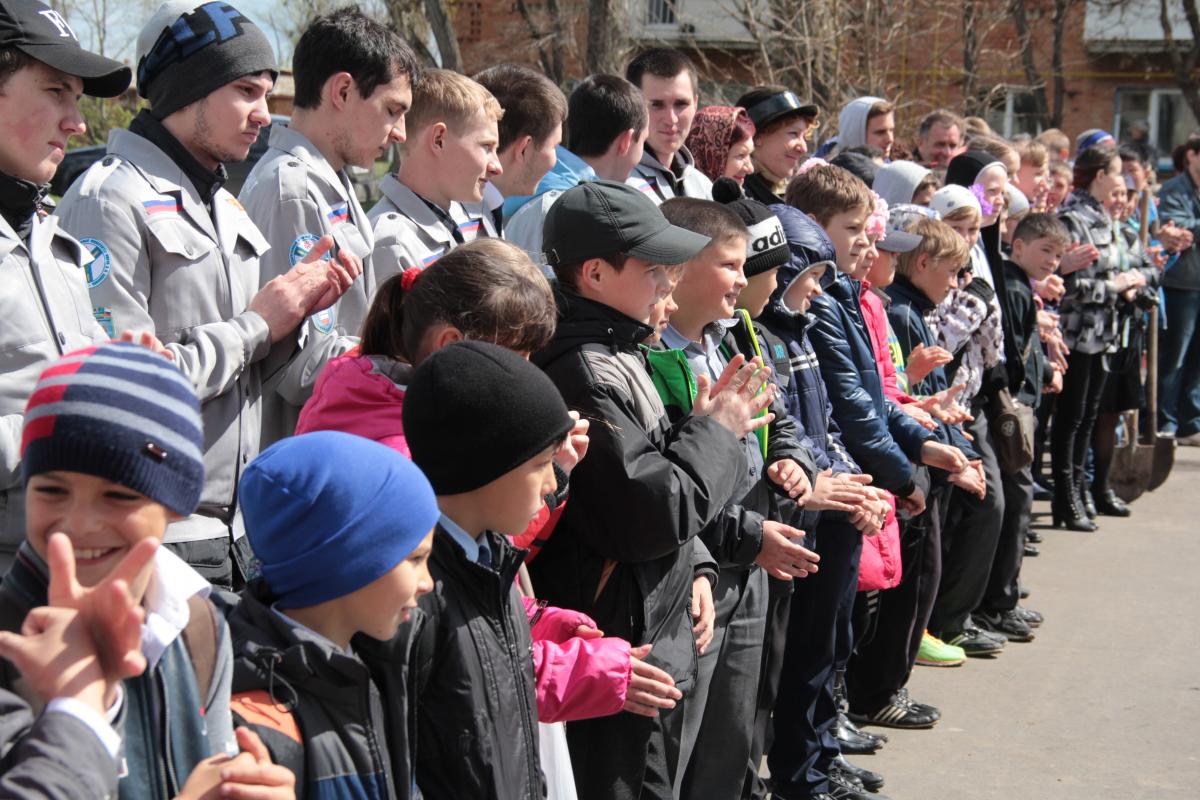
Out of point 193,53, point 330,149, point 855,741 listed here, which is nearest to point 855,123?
point 855,741

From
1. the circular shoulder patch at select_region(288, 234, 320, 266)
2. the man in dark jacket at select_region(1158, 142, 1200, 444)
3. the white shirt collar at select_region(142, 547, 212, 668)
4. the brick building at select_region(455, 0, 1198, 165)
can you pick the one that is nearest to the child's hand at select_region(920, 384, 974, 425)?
the circular shoulder patch at select_region(288, 234, 320, 266)

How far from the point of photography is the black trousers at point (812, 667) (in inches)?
186

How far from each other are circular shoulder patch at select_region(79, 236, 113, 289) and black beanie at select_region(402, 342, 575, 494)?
3.34 feet

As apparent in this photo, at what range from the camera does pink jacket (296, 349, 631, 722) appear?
2.81m

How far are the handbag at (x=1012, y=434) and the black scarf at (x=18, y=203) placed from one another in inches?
199

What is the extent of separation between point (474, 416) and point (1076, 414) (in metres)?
7.30

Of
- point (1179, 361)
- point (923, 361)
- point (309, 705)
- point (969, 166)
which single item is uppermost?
point (309, 705)

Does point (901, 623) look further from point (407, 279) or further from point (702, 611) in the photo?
point (407, 279)

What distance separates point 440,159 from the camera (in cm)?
437

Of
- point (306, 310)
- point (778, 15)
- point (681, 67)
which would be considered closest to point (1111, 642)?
point (681, 67)

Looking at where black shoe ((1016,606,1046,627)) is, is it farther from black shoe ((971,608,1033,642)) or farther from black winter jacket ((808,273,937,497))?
black winter jacket ((808,273,937,497))

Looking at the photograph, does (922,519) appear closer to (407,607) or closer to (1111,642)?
(1111,642)

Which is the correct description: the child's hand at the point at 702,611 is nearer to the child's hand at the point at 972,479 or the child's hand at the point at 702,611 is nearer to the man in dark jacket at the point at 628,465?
the man in dark jacket at the point at 628,465

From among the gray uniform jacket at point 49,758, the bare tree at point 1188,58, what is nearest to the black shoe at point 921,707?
the gray uniform jacket at point 49,758
